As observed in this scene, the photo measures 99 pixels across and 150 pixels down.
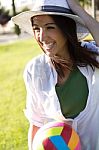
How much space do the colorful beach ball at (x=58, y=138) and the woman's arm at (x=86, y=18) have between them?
0.64m

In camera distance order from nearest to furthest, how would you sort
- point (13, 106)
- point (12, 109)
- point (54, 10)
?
point (54, 10), point (12, 109), point (13, 106)

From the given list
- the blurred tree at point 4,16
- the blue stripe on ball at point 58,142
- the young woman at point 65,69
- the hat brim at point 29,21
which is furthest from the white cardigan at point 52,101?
the blurred tree at point 4,16

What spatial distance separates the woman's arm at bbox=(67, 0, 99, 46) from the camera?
3152 mm

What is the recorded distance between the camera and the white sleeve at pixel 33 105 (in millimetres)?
3373

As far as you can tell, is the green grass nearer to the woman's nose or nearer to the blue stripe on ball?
the blue stripe on ball

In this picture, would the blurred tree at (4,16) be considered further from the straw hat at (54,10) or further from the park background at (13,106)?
the straw hat at (54,10)

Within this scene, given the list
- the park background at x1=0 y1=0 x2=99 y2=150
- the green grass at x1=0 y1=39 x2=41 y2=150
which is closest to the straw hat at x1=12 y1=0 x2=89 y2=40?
the park background at x1=0 y1=0 x2=99 y2=150

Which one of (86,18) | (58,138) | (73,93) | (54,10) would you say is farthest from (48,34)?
(58,138)

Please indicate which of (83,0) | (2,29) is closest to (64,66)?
(83,0)

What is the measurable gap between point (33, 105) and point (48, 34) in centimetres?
59

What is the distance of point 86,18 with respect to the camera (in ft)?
10.5

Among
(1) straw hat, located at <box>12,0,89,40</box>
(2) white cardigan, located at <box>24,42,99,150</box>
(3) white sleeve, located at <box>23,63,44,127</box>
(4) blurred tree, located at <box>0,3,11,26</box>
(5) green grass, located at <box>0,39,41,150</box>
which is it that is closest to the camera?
(1) straw hat, located at <box>12,0,89,40</box>

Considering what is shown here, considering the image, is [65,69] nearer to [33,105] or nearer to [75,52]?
[75,52]

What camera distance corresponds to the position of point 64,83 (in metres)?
3.30
